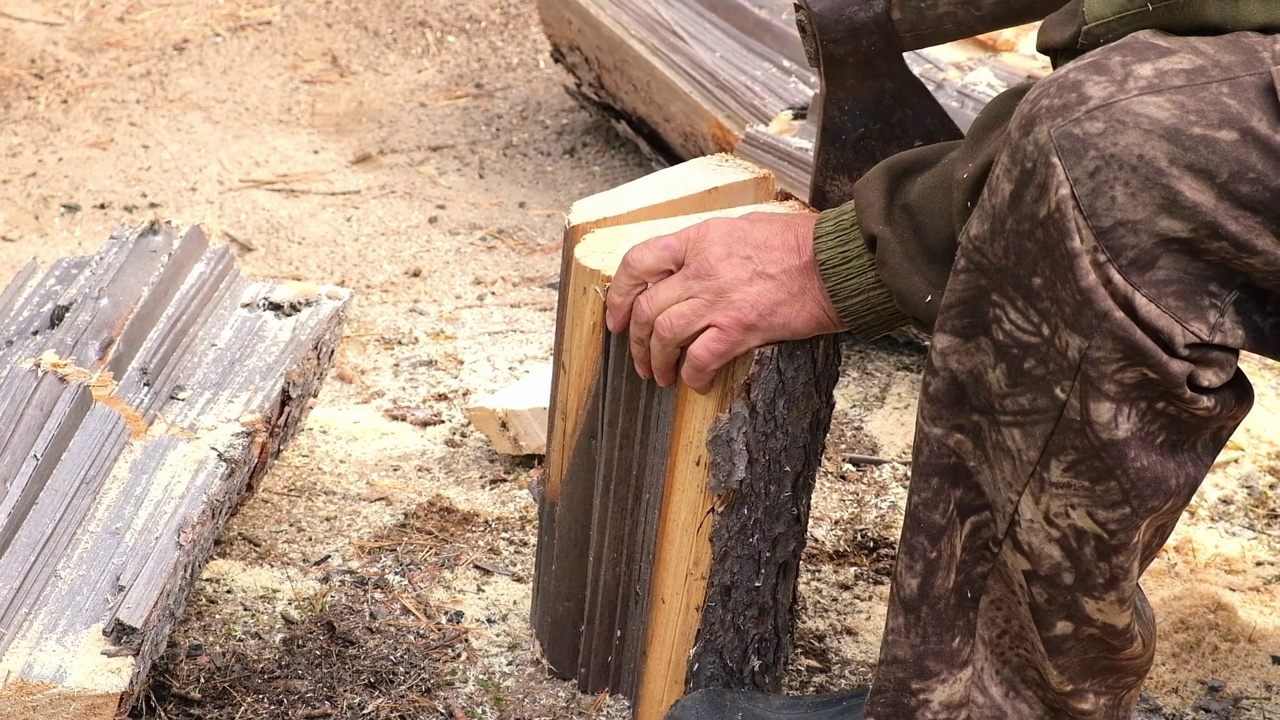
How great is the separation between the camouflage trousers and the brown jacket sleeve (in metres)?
0.14

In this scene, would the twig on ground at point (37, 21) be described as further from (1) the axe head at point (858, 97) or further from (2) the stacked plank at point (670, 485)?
(1) the axe head at point (858, 97)

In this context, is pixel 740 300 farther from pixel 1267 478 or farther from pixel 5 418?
pixel 1267 478

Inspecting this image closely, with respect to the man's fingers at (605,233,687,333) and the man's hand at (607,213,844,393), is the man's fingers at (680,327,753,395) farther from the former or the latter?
the man's fingers at (605,233,687,333)

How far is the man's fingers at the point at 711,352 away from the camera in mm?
1757

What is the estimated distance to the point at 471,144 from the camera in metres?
4.81

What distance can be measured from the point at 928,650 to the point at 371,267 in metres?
2.76

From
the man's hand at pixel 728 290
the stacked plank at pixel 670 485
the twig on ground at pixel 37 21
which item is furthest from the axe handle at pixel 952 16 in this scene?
the twig on ground at pixel 37 21

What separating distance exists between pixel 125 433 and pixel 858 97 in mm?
1548

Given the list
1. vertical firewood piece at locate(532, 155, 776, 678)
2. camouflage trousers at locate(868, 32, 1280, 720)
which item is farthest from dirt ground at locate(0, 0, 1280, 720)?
camouflage trousers at locate(868, 32, 1280, 720)

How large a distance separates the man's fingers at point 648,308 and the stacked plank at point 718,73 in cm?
150

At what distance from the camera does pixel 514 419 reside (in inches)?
113

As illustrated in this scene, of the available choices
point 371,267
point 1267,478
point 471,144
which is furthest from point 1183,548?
point 471,144

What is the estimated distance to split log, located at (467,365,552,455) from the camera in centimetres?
286

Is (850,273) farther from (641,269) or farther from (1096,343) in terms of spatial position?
(1096,343)
